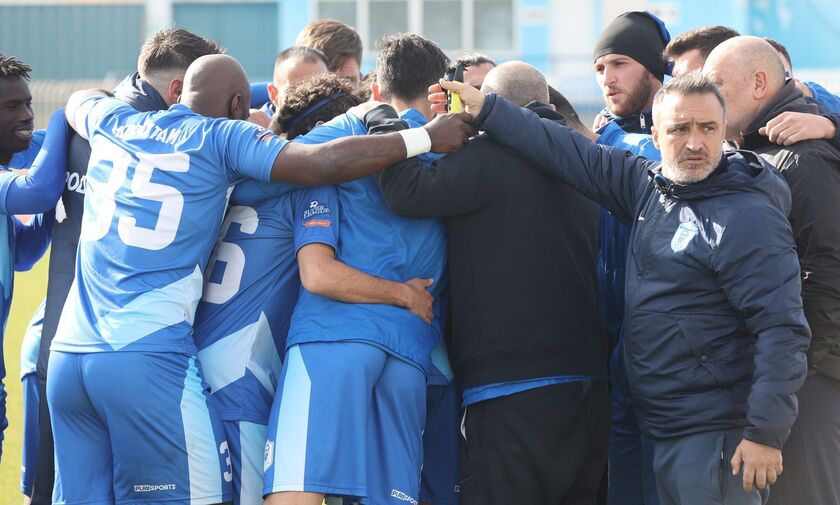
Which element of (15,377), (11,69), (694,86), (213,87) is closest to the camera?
(694,86)

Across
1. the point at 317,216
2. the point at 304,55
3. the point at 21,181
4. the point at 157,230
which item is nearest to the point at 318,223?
the point at 317,216

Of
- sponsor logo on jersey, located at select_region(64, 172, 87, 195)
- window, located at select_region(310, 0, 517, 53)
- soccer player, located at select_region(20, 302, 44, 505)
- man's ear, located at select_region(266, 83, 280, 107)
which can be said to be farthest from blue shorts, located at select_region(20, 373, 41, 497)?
window, located at select_region(310, 0, 517, 53)

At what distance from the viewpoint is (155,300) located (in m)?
4.50

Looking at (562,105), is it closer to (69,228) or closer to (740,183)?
(740,183)

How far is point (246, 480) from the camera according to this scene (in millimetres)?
4562

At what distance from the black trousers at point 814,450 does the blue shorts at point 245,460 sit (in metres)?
2.32

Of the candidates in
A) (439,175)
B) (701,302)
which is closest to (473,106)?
(439,175)

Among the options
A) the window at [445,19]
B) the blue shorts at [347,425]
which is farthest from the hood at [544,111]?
the window at [445,19]

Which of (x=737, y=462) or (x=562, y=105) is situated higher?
(x=562, y=105)

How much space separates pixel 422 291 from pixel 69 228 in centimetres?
185

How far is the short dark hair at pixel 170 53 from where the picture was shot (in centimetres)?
526

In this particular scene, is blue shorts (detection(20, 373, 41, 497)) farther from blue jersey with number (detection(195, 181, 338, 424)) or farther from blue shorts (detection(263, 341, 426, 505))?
blue shorts (detection(263, 341, 426, 505))

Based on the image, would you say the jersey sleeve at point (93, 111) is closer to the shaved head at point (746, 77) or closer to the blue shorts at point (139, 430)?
the blue shorts at point (139, 430)

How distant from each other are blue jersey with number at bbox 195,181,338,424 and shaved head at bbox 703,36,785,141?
1888mm
